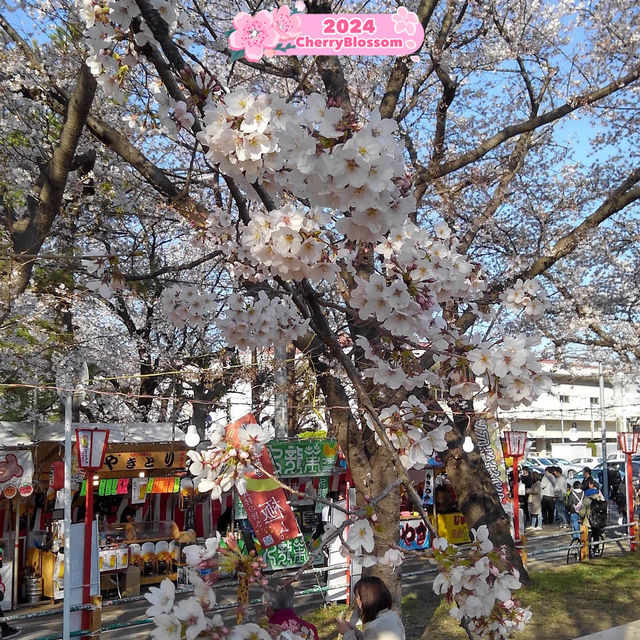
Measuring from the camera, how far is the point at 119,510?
1356 cm

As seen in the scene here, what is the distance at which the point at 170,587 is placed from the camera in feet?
7.01

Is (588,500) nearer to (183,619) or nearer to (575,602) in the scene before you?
(575,602)

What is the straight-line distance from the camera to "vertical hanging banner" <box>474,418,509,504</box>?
12.9m

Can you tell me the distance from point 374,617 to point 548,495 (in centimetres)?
1807

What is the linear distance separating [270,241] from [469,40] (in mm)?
7899

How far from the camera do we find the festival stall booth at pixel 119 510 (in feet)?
37.5

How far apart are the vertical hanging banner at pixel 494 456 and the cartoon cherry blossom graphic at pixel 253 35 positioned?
9445 millimetres

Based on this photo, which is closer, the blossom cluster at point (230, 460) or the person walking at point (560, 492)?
the blossom cluster at point (230, 460)

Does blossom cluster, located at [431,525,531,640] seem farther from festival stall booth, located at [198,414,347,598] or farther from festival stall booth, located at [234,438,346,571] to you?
festival stall booth, located at [234,438,346,571]

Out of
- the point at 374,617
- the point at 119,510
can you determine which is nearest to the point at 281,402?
the point at 119,510

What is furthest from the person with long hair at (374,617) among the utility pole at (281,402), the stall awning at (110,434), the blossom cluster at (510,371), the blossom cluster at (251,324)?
the stall awning at (110,434)

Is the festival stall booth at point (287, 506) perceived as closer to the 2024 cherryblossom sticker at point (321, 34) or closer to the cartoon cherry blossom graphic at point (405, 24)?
the 2024 cherryblossom sticker at point (321, 34)

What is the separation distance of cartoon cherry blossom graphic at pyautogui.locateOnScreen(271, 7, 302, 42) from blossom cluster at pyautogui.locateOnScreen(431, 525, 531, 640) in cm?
368

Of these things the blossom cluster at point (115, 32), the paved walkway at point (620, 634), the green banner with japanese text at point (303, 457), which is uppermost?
the blossom cluster at point (115, 32)
